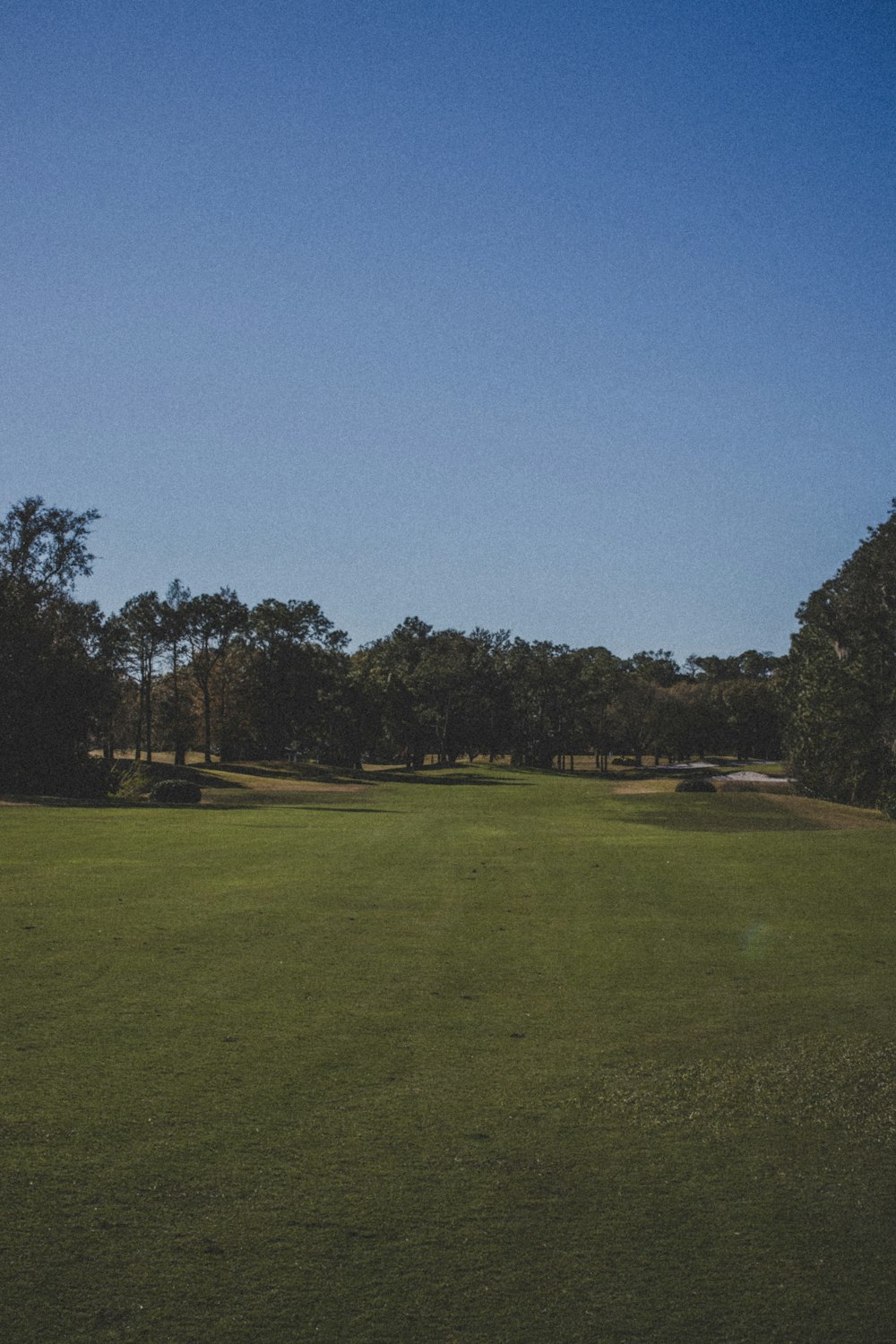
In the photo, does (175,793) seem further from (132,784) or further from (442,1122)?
(442,1122)

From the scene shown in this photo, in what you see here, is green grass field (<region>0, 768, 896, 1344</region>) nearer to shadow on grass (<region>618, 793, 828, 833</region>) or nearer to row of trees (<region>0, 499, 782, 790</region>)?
shadow on grass (<region>618, 793, 828, 833</region>)

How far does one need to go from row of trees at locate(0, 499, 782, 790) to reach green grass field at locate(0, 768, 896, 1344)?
141ft

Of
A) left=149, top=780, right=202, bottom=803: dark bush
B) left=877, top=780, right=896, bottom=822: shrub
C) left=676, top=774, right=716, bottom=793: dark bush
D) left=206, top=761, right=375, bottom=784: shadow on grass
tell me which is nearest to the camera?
left=877, top=780, right=896, bottom=822: shrub

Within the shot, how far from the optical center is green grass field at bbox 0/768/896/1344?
454 centimetres

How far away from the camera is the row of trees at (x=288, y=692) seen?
55125 mm

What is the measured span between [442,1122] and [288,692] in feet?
316

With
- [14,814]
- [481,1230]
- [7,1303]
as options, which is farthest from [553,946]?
[14,814]

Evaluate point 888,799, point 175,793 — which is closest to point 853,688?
point 888,799

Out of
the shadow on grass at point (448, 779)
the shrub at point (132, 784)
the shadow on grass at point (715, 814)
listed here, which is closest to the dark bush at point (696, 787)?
the shadow on grass at point (715, 814)

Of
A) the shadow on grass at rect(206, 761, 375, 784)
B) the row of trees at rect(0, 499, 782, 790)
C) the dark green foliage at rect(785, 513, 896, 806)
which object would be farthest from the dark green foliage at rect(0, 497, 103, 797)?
the dark green foliage at rect(785, 513, 896, 806)

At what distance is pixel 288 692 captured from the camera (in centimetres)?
10162

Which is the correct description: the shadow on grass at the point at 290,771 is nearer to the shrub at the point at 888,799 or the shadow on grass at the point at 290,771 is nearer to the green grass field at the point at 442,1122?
the shrub at the point at 888,799

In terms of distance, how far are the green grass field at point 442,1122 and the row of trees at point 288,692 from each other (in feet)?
141

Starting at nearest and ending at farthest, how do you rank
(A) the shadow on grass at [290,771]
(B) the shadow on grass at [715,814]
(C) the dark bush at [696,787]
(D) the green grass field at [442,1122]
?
(D) the green grass field at [442,1122] → (B) the shadow on grass at [715,814] → (C) the dark bush at [696,787] → (A) the shadow on grass at [290,771]
